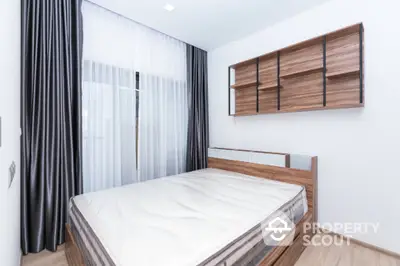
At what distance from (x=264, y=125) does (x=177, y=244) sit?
2132 mm

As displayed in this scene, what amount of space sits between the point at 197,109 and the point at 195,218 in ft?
7.29

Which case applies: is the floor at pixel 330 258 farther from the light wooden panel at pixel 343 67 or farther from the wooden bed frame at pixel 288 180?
the light wooden panel at pixel 343 67

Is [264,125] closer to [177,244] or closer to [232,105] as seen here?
[232,105]

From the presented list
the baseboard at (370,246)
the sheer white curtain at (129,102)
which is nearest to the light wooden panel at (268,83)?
the sheer white curtain at (129,102)

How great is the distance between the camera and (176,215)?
1419 millimetres

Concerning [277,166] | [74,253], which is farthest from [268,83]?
[74,253]

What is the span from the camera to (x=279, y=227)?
1455 millimetres

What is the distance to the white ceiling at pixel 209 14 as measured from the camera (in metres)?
2.21

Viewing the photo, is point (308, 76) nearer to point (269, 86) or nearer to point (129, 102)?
point (269, 86)

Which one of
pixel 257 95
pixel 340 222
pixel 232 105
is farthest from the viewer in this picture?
pixel 232 105

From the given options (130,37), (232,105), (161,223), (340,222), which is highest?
(130,37)

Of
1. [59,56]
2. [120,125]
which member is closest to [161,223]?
[120,125]

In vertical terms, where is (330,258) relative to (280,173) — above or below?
below

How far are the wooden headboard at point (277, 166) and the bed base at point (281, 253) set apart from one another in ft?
1.28
